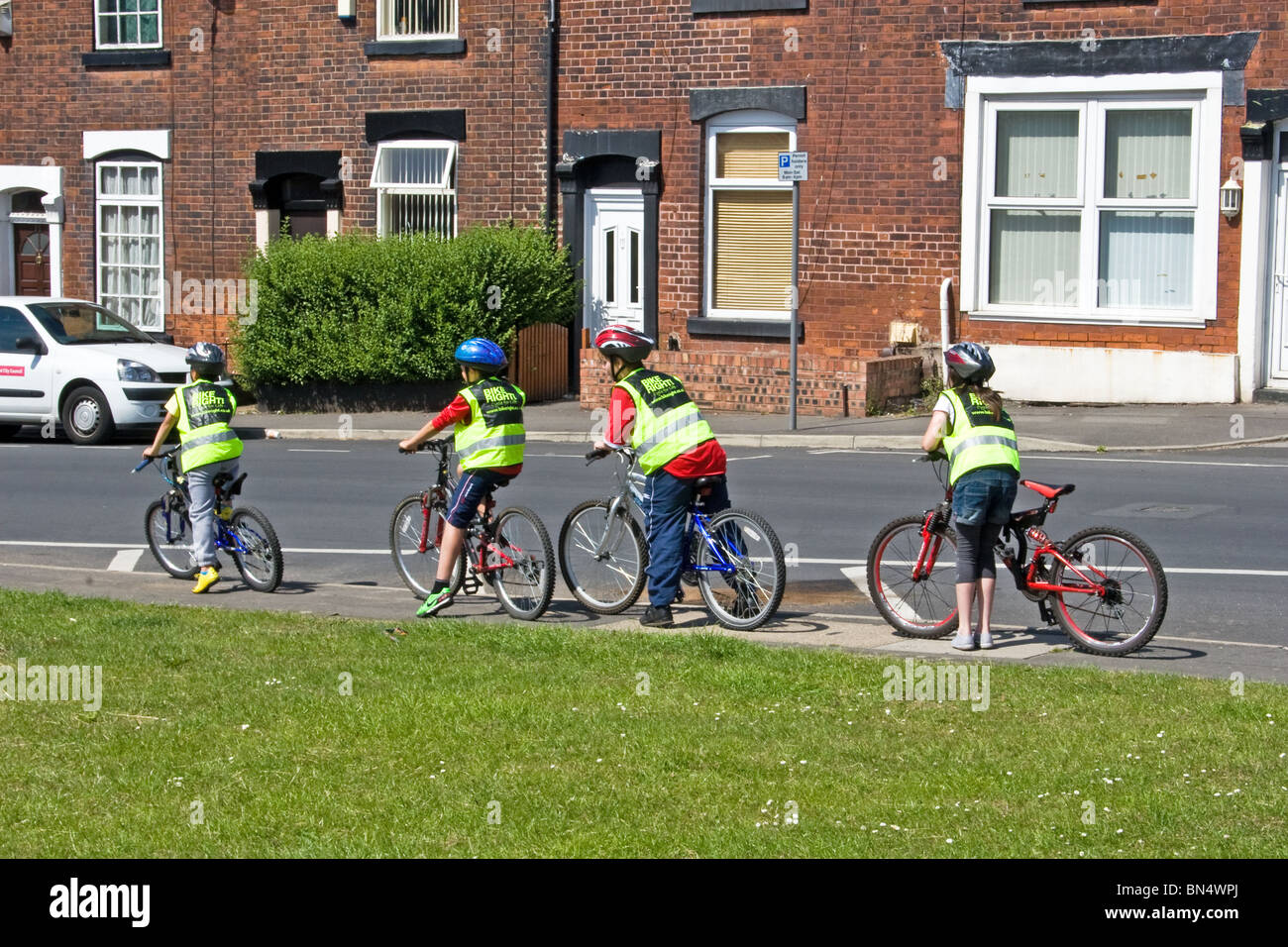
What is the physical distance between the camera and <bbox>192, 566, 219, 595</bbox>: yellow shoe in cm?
1170

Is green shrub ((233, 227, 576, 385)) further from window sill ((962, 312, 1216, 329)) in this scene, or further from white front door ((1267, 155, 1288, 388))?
white front door ((1267, 155, 1288, 388))

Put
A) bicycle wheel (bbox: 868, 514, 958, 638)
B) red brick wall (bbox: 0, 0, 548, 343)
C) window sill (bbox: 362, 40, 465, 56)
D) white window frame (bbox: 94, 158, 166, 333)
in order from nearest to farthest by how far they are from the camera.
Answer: bicycle wheel (bbox: 868, 514, 958, 638) < red brick wall (bbox: 0, 0, 548, 343) < window sill (bbox: 362, 40, 465, 56) < white window frame (bbox: 94, 158, 166, 333)

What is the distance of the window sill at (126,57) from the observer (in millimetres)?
27547

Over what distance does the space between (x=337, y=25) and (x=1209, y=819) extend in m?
22.5

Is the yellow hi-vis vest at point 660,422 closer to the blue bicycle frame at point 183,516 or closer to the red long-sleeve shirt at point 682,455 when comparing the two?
the red long-sleeve shirt at point 682,455

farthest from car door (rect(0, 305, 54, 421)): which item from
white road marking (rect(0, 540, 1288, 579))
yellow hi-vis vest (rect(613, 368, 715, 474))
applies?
yellow hi-vis vest (rect(613, 368, 715, 474))

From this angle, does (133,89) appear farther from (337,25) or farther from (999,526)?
(999,526)

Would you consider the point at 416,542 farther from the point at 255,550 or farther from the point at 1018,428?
the point at 1018,428

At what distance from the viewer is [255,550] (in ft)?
38.2

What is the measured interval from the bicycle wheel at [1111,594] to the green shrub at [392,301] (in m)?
14.7

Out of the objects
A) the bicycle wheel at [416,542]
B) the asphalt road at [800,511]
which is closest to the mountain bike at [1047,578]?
the asphalt road at [800,511]

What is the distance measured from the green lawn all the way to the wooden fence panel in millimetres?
14550

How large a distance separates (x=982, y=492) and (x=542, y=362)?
15.3 m

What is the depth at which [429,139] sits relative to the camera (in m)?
25.8
